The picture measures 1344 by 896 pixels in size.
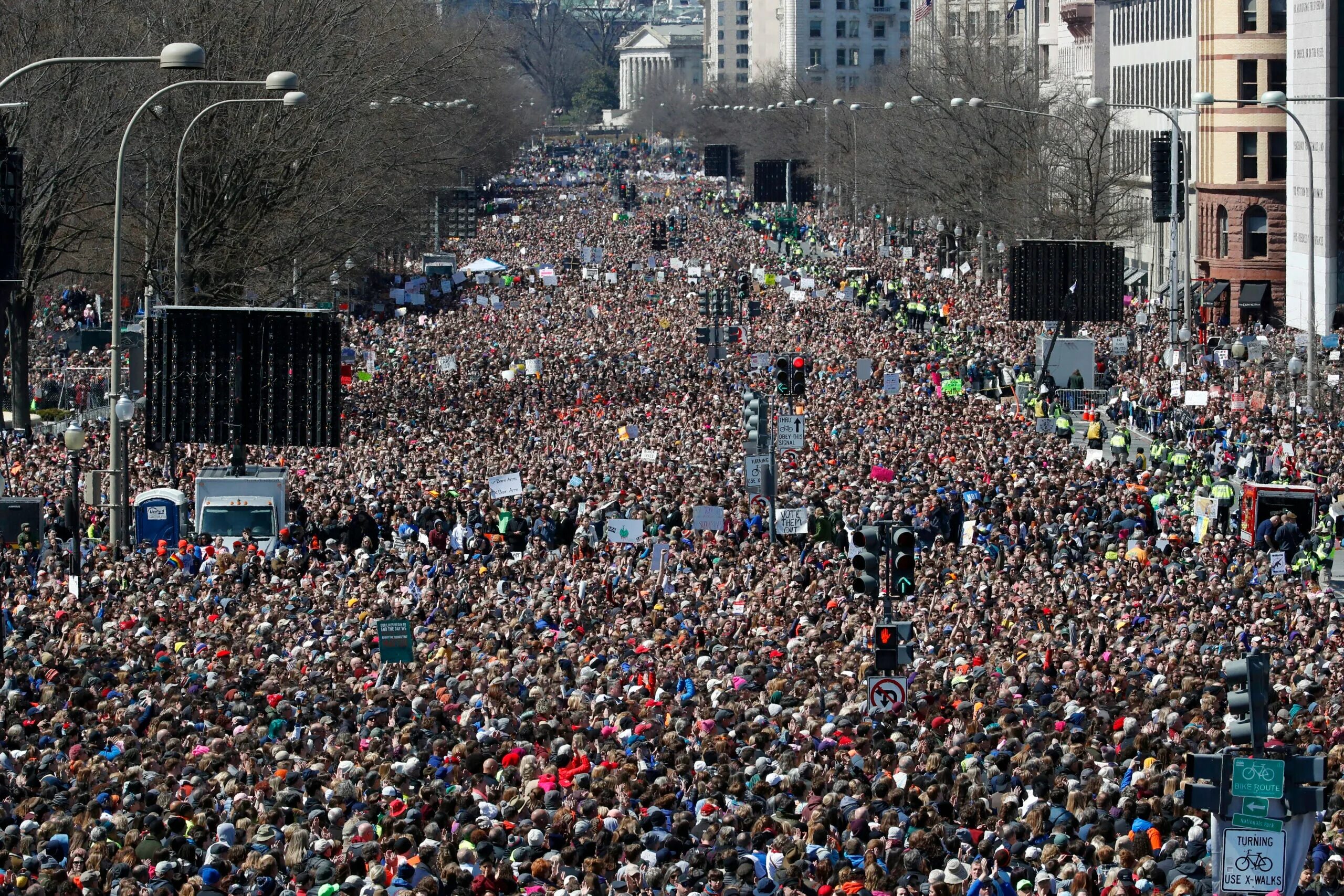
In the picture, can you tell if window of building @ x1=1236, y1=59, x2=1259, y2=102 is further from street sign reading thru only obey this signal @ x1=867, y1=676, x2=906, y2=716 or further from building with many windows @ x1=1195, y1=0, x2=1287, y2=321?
street sign reading thru only obey this signal @ x1=867, y1=676, x2=906, y2=716

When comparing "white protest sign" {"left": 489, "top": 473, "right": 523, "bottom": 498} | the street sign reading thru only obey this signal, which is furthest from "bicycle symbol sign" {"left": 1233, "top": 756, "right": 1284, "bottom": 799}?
"white protest sign" {"left": 489, "top": 473, "right": 523, "bottom": 498}

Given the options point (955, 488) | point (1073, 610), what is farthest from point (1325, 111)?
point (1073, 610)

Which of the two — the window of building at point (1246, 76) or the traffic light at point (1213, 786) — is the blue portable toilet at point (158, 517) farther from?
the window of building at point (1246, 76)

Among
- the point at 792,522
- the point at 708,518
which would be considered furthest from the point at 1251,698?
the point at 792,522

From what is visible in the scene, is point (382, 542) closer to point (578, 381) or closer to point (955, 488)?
point (955, 488)

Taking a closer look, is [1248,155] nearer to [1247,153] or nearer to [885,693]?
[1247,153]

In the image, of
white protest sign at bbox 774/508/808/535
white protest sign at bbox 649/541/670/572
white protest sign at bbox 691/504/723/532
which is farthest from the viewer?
white protest sign at bbox 774/508/808/535

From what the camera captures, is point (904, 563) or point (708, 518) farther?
point (708, 518)
